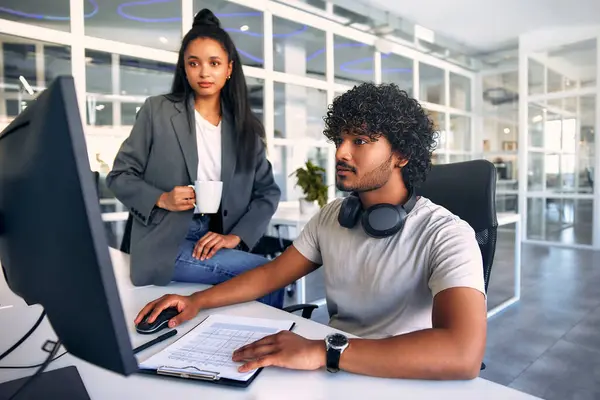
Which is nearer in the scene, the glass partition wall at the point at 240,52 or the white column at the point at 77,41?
the glass partition wall at the point at 240,52

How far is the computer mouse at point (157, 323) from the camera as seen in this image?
979 mm

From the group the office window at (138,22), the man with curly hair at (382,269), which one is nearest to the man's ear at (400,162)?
the man with curly hair at (382,269)

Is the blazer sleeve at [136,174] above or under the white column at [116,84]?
under

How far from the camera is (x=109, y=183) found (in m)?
1.48

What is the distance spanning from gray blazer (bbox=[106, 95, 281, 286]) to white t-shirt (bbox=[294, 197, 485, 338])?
0.42m

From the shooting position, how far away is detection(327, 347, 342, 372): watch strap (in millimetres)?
769

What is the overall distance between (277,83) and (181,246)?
14.4ft

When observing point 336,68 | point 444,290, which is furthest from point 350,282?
point 336,68

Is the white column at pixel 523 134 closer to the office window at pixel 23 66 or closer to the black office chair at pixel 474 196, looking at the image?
the black office chair at pixel 474 196

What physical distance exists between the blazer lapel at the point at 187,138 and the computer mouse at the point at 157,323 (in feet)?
1.84

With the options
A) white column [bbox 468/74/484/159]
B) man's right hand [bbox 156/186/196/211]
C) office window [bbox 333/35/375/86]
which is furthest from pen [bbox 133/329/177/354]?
white column [bbox 468/74/484/159]

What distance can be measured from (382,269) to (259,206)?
631 mm

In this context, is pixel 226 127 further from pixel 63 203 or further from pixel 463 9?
pixel 463 9

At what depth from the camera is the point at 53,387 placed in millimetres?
688
